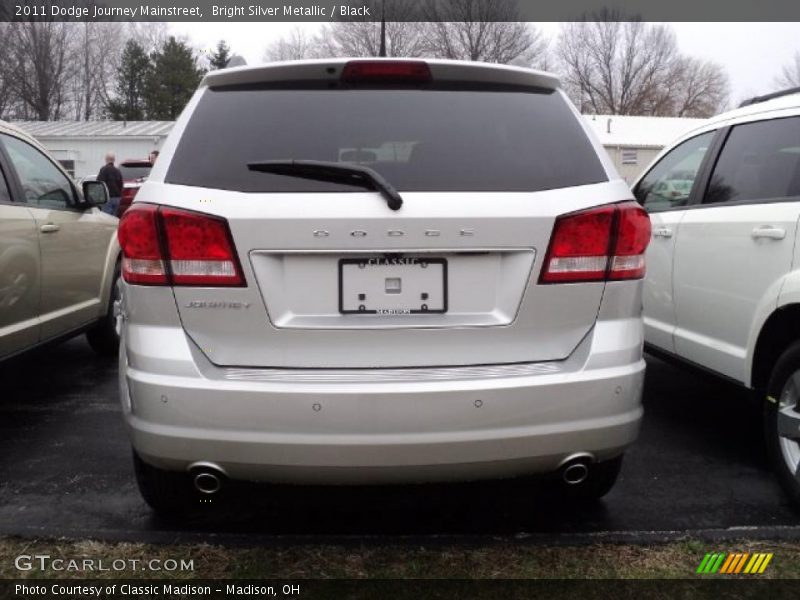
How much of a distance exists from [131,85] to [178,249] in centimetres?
6168

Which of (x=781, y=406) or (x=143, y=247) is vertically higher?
(x=143, y=247)

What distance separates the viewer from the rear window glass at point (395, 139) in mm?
2482

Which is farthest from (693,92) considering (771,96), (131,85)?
(771,96)

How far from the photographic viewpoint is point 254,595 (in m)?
2.55

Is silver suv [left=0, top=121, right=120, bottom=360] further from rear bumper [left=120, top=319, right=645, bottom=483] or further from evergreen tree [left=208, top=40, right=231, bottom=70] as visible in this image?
evergreen tree [left=208, top=40, right=231, bottom=70]

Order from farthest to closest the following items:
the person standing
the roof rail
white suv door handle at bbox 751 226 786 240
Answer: the person standing
the roof rail
white suv door handle at bbox 751 226 786 240

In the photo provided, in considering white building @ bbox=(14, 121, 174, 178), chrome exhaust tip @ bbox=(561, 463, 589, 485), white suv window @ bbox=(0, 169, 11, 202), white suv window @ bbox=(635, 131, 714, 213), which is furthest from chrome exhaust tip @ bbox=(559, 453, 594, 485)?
white building @ bbox=(14, 121, 174, 178)

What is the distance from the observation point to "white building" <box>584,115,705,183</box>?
3569 centimetres

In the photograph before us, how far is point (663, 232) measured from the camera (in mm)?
4520

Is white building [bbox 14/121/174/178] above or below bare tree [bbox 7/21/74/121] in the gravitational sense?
below

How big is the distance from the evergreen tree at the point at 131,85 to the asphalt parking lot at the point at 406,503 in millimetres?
57689

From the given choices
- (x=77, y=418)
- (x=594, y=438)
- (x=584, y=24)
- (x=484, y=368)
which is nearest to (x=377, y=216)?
(x=484, y=368)

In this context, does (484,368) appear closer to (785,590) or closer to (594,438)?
(594,438)

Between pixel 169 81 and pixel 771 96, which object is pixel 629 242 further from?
pixel 169 81
